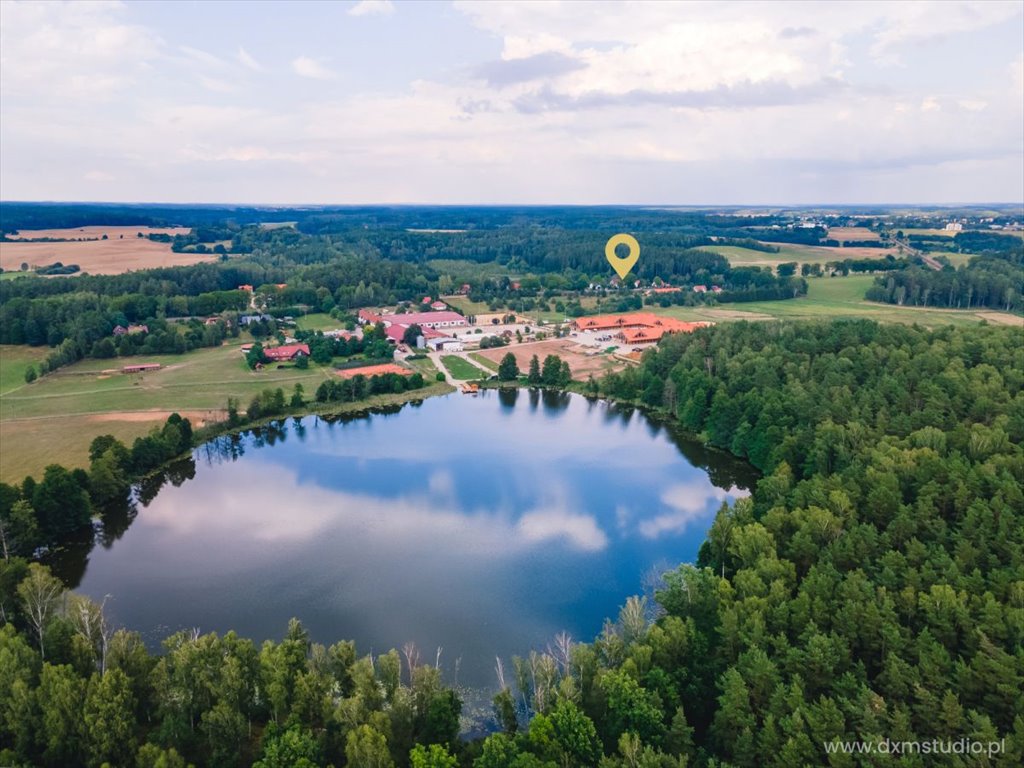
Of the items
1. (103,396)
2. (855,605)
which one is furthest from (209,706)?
(103,396)

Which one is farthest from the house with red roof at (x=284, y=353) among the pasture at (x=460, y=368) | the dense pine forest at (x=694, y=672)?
the dense pine forest at (x=694, y=672)

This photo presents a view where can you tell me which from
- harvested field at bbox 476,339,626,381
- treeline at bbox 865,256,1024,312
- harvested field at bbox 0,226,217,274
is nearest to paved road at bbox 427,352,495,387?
harvested field at bbox 476,339,626,381

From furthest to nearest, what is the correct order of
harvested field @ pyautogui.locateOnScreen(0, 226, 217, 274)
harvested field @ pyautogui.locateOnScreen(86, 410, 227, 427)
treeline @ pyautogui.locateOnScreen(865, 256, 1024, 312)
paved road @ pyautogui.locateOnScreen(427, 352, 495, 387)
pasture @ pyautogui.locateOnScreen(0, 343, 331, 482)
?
harvested field @ pyautogui.locateOnScreen(0, 226, 217, 274), treeline @ pyautogui.locateOnScreen(865, 256, 1024, 312), paved road @ pyautogui.locateOnScreen(427, 352, 495, 387), harvested field @ pyautogui.locateOnScreen(86, 410, 227, 427), pasture @ pyautogui.locateOnScreen(0, 343, 331, 482)

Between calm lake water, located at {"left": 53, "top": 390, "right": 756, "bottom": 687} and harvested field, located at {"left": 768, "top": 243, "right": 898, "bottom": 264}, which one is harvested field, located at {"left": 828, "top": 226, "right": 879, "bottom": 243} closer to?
harvested field, located at {"left": 768, "top": 243, "right": 898, "bottom": 264}

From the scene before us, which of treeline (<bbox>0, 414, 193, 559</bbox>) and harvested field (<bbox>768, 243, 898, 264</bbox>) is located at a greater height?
harvested field (<bbox>768, 243, 898, 264</bbox>)

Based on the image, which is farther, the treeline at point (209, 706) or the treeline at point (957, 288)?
the treeline at point (957, 288)

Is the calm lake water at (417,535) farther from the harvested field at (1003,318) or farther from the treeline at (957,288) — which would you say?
the treeline at (957,288)

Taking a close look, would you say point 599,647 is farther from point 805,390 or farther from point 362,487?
point 805,390

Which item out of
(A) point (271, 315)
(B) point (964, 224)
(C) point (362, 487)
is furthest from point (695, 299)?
(B) point (964, 224)
